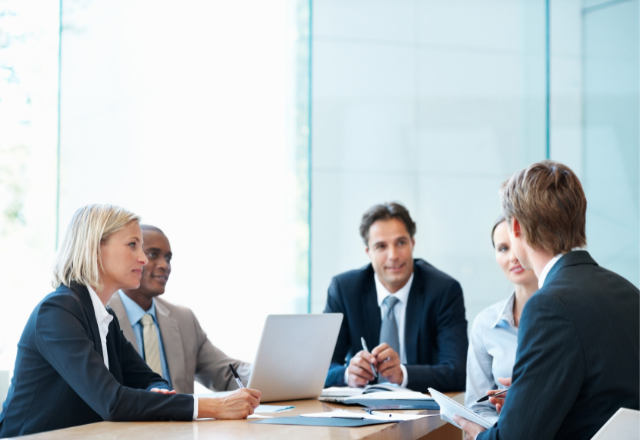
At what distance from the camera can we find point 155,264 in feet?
9.91

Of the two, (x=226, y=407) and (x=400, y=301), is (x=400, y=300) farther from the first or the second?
(x=226, y=407)

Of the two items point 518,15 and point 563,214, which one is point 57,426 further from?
point 518,15

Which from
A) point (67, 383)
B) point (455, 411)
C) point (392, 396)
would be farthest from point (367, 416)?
point (67, 383)

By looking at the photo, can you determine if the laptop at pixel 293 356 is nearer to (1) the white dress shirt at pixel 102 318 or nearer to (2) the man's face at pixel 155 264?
(1) the white dress shirt at pixel 102 318

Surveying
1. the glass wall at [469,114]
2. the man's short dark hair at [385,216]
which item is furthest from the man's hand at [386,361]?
the glass wall at [469,114]

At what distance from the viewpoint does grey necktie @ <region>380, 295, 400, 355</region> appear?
321 centimetres

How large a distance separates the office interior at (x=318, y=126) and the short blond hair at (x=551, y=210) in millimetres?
2335

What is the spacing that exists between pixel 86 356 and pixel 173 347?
108 centimetres

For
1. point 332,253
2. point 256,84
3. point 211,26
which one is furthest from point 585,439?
point 211,26

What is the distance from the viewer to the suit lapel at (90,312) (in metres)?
2.13

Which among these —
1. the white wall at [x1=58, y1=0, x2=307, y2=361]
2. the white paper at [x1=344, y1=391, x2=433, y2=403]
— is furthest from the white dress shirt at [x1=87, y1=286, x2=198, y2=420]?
the white wall at [x1=58, y1=0, x2=307, y2=361]

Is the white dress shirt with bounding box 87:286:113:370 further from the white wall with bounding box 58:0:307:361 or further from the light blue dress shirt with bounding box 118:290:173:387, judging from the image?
the white wall with bounding box 58:0:307:361

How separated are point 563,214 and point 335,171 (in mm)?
2483

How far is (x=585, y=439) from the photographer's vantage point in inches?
61.5
